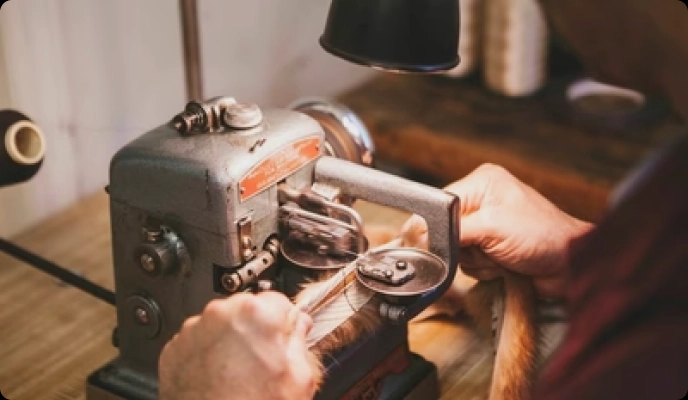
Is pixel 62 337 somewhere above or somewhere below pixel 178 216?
below

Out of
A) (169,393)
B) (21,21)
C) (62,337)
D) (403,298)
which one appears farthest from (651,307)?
(21,21)

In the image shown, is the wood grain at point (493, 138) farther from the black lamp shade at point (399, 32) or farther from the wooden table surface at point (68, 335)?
A: the black lamp shade at point (399, 32)

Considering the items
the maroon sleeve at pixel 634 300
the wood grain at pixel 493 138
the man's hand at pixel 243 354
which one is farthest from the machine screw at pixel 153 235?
the wood grain at pixel 493 138

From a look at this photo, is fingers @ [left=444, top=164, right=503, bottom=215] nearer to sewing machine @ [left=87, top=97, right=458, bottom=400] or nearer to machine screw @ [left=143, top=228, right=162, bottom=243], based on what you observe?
sewing machine @ [left=87, top=97, right=458, bottom=400]

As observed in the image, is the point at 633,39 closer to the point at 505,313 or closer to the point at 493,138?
the point at 505,313

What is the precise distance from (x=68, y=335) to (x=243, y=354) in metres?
0.39

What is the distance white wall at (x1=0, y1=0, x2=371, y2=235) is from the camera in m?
1.32

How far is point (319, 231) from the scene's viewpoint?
947mm

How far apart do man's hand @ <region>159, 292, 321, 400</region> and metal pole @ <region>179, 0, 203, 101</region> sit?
52 cm

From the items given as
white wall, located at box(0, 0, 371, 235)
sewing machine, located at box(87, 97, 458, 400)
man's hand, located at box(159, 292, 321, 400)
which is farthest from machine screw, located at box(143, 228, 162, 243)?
white wall, located at box(0, 0, 371, 235)

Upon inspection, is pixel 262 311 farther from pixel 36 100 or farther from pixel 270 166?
pixel 36 100

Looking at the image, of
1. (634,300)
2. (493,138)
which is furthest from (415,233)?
(493,138)

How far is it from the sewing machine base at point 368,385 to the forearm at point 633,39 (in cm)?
42

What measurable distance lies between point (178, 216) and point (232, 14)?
78 centimetres
